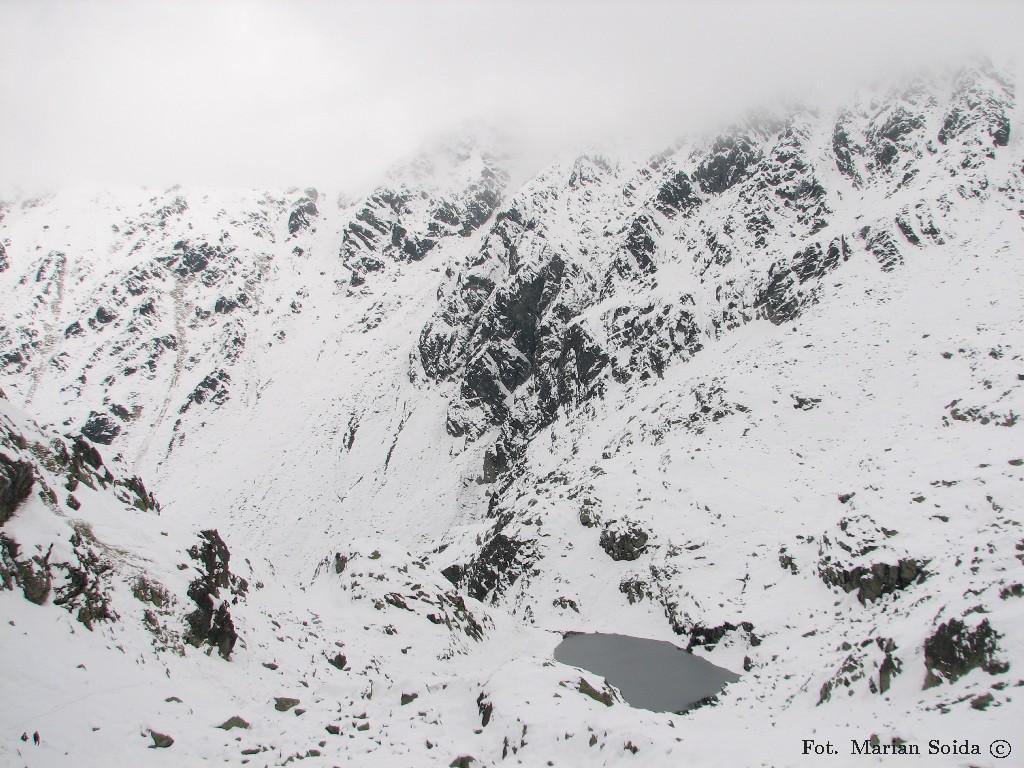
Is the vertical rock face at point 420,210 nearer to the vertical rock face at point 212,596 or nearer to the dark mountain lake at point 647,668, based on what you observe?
the dark mountain lake at point 647,668

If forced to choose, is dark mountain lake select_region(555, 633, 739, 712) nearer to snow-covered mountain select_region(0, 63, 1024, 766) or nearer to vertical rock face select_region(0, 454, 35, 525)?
snow-covered mountain select_region(0, 63, 1024, 766)

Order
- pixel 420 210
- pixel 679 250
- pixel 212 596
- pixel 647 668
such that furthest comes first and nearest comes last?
pixel 420 210
pixel 679 250
pixel 647 668
pixel 212 596

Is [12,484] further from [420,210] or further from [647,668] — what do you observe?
[420,210]

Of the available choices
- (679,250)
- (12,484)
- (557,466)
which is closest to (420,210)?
(679,250)

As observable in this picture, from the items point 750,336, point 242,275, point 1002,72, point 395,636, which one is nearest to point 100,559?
point 395,636

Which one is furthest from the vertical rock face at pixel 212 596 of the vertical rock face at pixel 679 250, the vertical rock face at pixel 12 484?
the vertical rock face at pixel 679 250

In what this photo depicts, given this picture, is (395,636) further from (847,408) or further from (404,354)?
(404,354)
